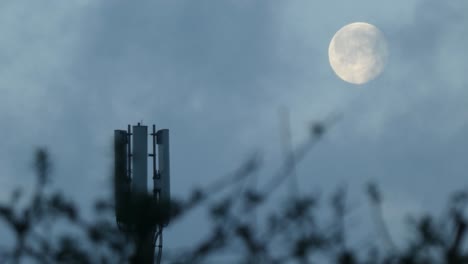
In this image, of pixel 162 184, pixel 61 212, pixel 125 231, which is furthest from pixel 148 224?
pixel 162 184

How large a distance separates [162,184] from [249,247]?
36.7 feet

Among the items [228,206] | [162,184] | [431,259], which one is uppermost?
[162,184]

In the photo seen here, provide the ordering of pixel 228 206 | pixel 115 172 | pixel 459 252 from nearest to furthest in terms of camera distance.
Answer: pixel 459 252
pixel 228 206
pixel 115 172

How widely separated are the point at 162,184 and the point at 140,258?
958 centimetres

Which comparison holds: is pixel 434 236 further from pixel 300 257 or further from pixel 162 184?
pixel 162 184

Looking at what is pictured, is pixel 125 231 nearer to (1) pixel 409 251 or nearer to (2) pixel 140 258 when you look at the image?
(2) pixel 140 258

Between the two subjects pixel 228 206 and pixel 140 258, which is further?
pixel 140 258

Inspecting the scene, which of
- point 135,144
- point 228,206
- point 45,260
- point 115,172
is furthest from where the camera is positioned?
point 135,144

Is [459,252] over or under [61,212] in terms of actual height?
under

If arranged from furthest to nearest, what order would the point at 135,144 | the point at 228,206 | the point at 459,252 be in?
the point at 135,144 → the point at 228,206 → the point at 459,252

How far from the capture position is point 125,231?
9.78m

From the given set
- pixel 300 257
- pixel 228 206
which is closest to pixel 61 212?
pixel 228 206

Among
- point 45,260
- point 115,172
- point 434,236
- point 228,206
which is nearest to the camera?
point 434,236

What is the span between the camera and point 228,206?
886 centimetres
